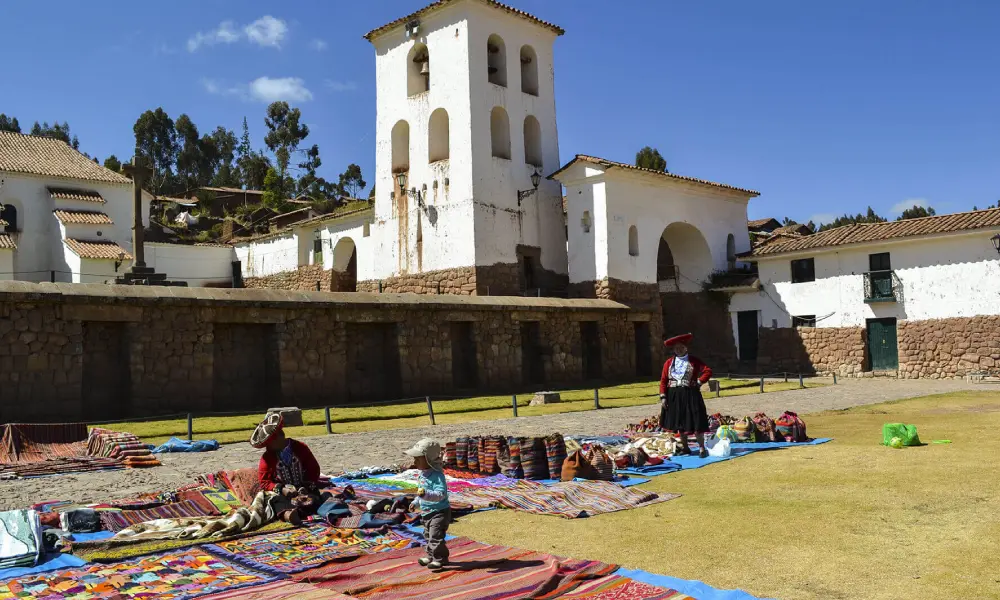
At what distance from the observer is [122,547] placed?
596cm

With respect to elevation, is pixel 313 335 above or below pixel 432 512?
above

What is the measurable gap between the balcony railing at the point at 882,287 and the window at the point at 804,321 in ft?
6.61

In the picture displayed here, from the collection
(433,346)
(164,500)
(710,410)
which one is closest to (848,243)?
(710,410)

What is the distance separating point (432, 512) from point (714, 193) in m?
26.4

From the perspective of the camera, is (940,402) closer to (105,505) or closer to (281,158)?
(105,505)

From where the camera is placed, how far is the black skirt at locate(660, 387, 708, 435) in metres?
10.2

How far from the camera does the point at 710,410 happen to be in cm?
1605

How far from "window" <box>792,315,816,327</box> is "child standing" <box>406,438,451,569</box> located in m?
24.6

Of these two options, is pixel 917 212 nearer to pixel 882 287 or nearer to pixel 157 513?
pixel 882 287

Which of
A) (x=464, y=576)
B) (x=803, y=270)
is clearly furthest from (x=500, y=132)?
(x=464, y=576)

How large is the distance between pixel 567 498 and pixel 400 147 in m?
22.3

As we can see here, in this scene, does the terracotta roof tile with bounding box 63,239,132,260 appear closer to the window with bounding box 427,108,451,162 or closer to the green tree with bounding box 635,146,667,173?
the window with bounding box 427,108,451,162

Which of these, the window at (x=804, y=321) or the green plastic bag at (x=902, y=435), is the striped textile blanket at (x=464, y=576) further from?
the window at (x=804, y=321)

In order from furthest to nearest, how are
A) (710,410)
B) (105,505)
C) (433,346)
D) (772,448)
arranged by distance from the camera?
(433,346)
(710,410)
(772,448)
(105,505)
